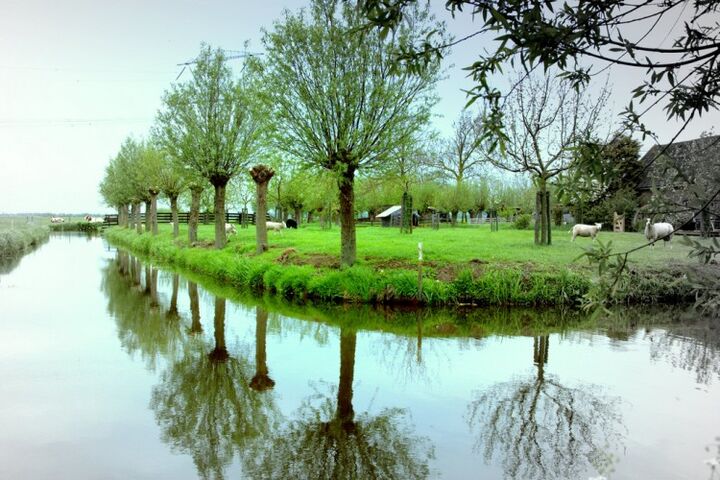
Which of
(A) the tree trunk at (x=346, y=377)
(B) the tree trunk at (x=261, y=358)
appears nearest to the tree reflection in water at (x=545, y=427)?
(A) the tree trunk at (x=346, y=377)

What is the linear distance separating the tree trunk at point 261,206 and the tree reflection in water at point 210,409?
39.6 feet

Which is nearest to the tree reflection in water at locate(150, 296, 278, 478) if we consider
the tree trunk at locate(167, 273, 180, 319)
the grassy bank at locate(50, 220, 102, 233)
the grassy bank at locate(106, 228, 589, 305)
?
the tree trunk at locate(167, 273, 180, 319)

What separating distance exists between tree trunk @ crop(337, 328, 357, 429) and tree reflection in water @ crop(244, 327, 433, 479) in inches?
0.5

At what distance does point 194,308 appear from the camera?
14.4m

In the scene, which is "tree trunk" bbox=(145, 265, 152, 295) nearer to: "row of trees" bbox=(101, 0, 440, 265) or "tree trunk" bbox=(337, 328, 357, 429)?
"row of trees" bbox=(101, 0, 440, 265)

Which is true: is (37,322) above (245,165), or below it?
below

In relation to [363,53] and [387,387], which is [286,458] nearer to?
[387,387]

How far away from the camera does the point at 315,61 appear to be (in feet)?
51.3

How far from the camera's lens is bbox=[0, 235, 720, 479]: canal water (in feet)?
17.3

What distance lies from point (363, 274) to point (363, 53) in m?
6.51

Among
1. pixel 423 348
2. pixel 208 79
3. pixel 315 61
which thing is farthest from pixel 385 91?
pixel 208 79

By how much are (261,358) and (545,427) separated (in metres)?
5.01

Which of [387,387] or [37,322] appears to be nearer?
[387,387]

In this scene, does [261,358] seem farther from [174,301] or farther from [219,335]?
[174,301]
